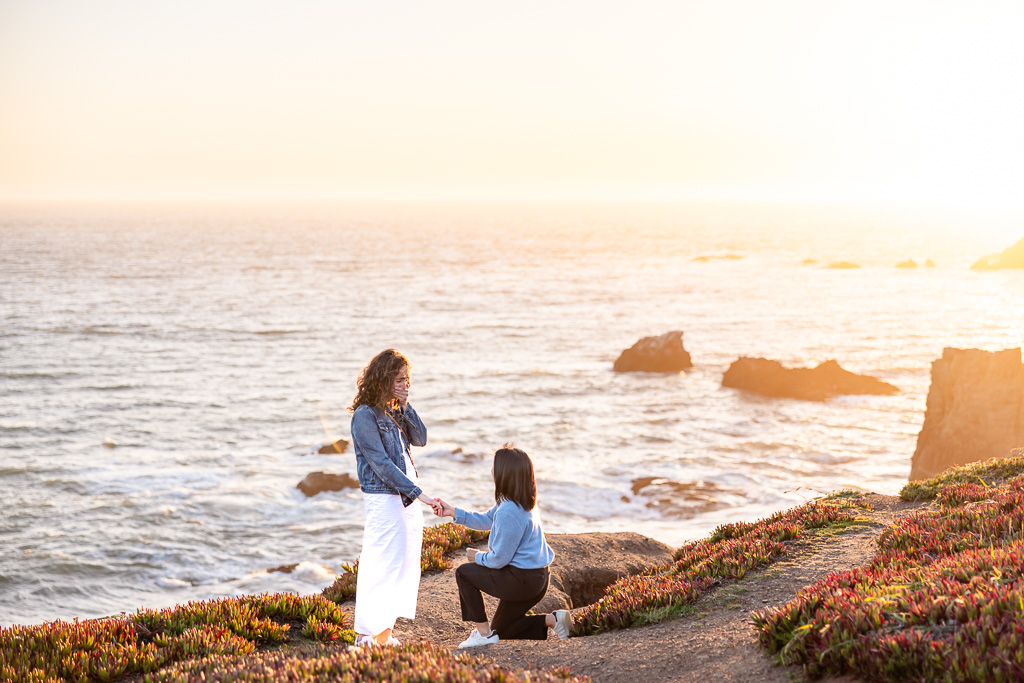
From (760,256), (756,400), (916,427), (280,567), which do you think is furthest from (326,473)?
(760,256)

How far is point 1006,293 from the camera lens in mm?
75375

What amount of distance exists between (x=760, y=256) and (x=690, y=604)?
131 m

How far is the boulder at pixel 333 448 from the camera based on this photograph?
92.4 feet

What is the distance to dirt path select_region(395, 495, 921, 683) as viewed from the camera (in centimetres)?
601

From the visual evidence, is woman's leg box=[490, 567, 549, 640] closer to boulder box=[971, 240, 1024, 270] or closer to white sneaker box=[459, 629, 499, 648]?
white sneaker box=[459, 629, 499, 648]

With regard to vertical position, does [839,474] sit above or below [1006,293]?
below

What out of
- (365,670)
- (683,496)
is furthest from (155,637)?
(683,496)

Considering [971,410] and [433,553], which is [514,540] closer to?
[433,553]

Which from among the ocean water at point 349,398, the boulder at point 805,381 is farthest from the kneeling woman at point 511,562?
the boulder at point 805,381

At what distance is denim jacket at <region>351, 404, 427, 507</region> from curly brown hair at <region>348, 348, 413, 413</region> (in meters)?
0.09

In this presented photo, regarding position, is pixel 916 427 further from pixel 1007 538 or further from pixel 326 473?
pixel 1007 538

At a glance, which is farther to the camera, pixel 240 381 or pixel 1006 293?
pixel 1006 293

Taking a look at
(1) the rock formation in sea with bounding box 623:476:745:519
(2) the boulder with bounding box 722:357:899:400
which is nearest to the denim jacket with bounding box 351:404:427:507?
(1) the rock formation in sea with bounding box 623:476:745:519

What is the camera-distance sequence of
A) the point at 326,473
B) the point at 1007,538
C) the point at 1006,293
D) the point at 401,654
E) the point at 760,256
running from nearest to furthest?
1. the point at 401,654
2. the point at 1007,538
3. the point at 326,473
4. the point at 1006,293
5. the point at 760,256
